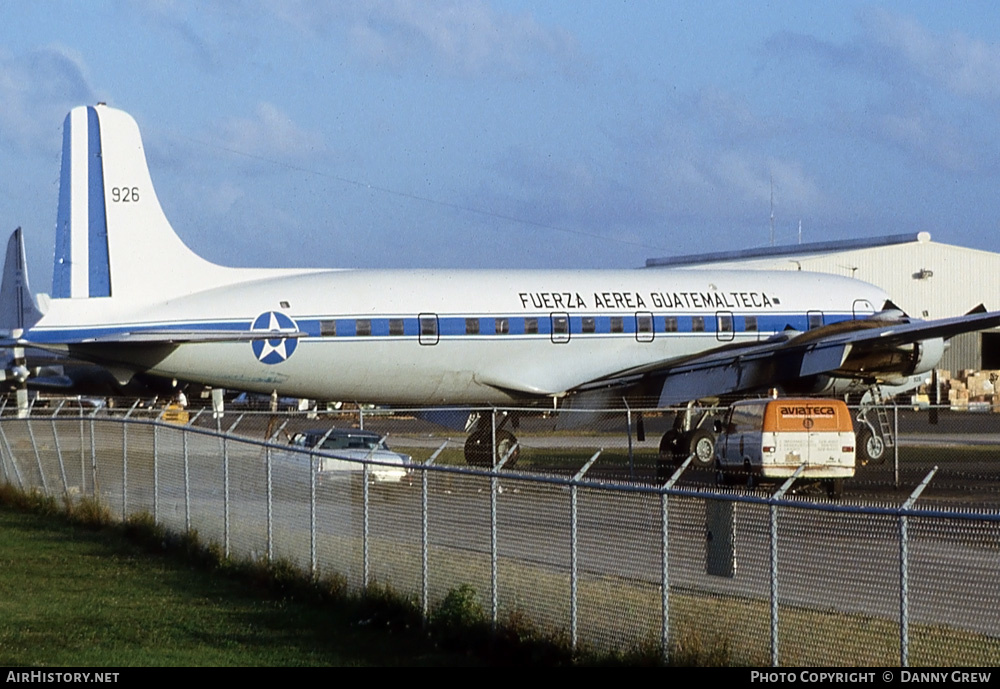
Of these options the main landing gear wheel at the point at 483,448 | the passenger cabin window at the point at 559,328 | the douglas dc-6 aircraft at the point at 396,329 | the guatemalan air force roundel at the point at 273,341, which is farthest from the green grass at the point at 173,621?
the passenger cabin window at the point at 559,328

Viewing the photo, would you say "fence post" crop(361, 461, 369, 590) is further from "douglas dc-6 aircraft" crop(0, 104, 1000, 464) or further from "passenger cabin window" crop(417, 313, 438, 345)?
"passenger cabin window" crop(417, 313, 438, 345)

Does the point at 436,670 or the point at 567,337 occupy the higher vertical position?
the point at 567,337

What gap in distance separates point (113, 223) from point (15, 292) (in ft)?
150

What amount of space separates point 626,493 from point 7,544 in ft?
40.4

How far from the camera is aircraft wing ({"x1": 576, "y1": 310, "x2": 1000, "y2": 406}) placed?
3356 centimetres

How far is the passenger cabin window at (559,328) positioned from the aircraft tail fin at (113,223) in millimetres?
8117

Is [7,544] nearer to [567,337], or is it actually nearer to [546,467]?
[546,467]

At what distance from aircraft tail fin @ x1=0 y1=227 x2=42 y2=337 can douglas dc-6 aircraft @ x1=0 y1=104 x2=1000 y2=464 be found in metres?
43.0

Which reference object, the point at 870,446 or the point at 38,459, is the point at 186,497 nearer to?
Result: the point at 38,459

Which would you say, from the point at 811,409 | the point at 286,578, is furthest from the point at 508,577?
the point at 811,409

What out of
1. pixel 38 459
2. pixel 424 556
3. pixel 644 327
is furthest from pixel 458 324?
pixel 424 556

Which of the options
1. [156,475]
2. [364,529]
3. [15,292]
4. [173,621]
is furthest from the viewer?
[15,292]

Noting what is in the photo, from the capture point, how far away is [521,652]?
42.5 ft

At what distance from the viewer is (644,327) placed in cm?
3747
